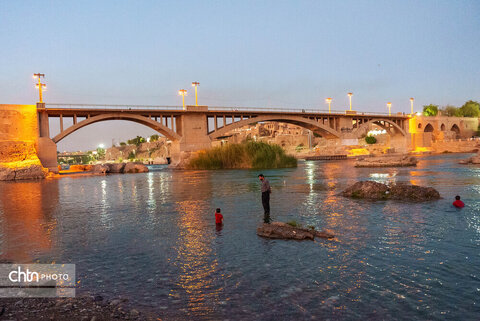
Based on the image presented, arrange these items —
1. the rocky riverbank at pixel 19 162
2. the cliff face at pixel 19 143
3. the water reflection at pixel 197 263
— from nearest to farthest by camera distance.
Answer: the water reflection at pixel 197 263 → the rocky riverbank at pixel 19 162 → the cliff face at pixel 19 143

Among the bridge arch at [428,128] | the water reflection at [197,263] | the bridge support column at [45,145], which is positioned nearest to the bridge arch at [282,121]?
the bridge support column at [45,145]

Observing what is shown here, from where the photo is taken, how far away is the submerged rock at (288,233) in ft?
25.0

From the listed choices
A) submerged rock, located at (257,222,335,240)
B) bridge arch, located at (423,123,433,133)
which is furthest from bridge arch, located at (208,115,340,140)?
submerged rock, located at (257,222,335,240)

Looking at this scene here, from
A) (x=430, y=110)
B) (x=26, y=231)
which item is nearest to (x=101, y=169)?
(x=26, y=231)

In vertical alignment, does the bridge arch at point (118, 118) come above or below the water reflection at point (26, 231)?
above

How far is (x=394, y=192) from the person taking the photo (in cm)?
1287

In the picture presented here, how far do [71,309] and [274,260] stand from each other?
3305mm

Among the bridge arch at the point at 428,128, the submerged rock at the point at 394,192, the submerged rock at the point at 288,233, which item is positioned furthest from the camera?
the bridge arch at the point at 428,128

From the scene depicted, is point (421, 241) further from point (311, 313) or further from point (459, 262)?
point (311, 313)

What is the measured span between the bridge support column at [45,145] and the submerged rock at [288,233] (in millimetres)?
42038

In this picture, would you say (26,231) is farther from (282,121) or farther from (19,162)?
(282,121)

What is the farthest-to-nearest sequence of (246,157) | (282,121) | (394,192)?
1. (282,121)
2. (246,157)
3. (394,192)

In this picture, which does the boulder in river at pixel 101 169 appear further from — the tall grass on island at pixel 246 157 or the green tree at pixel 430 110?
the green tree at pixel 430 110

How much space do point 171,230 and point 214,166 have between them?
105 feet
